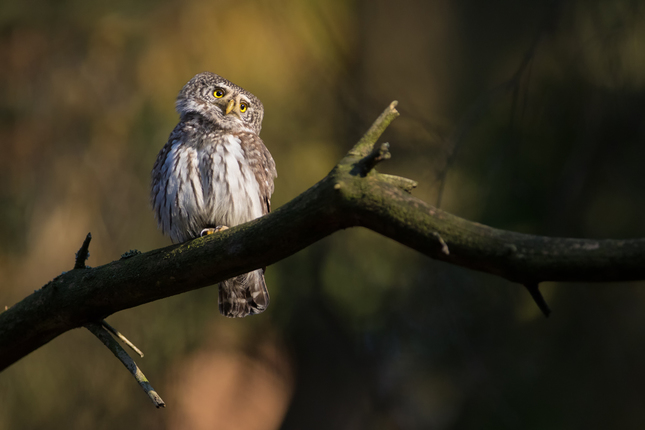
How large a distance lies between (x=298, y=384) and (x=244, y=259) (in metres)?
3.64

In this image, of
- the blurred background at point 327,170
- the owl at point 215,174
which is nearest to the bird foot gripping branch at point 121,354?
the owl at point 215,174

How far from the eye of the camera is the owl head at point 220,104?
3.19 meters

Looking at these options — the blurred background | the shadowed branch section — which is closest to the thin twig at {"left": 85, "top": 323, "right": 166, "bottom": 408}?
the shadowed branch section

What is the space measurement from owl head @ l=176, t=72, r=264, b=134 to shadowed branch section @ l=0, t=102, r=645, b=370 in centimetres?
121

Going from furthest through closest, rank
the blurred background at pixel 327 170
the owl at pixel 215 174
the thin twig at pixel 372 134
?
the blurred background at pixel 327 170, the owl at pixel 215 174, the thin twig at pixel 372 134

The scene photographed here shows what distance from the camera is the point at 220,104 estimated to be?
326 centimetres

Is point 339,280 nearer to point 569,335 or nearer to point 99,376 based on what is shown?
point 569,335

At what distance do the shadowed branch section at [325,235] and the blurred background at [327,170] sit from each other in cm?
196

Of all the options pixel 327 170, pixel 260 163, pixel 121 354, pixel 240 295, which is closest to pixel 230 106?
pixel 260 163

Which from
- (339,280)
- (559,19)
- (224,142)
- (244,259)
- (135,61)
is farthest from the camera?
(135,61)

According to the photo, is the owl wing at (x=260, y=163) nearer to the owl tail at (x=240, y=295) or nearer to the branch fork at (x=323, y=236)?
the owl tail at (x=240, y=295)

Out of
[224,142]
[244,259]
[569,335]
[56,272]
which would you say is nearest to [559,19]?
[569,335]

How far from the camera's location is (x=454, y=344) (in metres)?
4.02

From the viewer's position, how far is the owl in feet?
9.55
